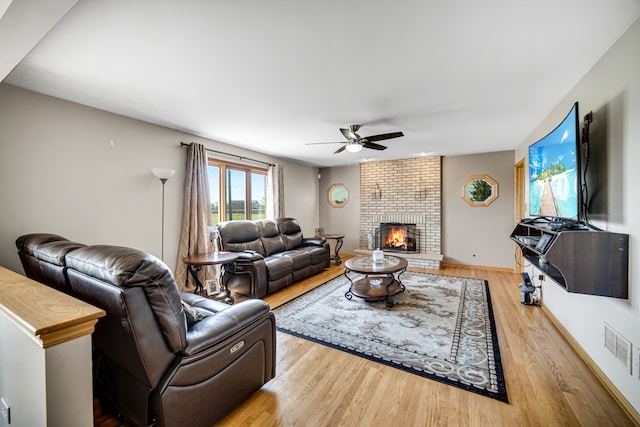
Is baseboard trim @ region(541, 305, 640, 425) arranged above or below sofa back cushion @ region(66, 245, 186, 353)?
below

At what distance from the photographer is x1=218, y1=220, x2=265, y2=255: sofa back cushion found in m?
4.02

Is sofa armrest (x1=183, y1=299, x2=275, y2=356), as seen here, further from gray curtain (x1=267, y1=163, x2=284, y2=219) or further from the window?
gray curtain (x1=267, y1=163, x2=284, y2=219)

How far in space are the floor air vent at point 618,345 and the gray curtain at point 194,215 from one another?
4.25m

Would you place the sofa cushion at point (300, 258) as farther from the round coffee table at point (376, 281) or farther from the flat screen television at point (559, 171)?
the flat screen television at point (559, 171)

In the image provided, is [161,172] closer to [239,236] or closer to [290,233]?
[239,236]

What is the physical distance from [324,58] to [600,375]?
10.2ft

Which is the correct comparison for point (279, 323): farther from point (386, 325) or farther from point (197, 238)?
point (197, 238)

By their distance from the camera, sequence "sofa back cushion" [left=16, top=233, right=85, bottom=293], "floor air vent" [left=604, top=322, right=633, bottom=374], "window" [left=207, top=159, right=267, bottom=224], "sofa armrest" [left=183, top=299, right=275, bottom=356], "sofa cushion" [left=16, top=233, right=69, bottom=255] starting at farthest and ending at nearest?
"window" [left=207, top=159, right=267, bottom=224], "sofa cushion" [left=16, top=233, right=69, bottom=255], "floor air vent" [left=604, top=322, right=633, bottom=374], "sofa back cushion" [left=16, top=233, right=85, bottom=293], "sofa armrest" [left=183, top=299, right=275, bottom=356]


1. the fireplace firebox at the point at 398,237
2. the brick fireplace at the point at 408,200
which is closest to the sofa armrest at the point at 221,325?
the brick fireplace at the point at 408,200

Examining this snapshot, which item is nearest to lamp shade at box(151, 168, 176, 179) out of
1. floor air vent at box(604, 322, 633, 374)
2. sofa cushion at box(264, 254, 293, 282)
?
sofa cushion at box(264, 254, 293, 282)

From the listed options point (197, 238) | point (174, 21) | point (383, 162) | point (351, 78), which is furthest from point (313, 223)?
point (174, 21)

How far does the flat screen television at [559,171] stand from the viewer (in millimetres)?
1872

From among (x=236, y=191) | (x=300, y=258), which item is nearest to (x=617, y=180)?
(x=300, y=258)

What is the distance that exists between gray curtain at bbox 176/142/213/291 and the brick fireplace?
11.9 feet
